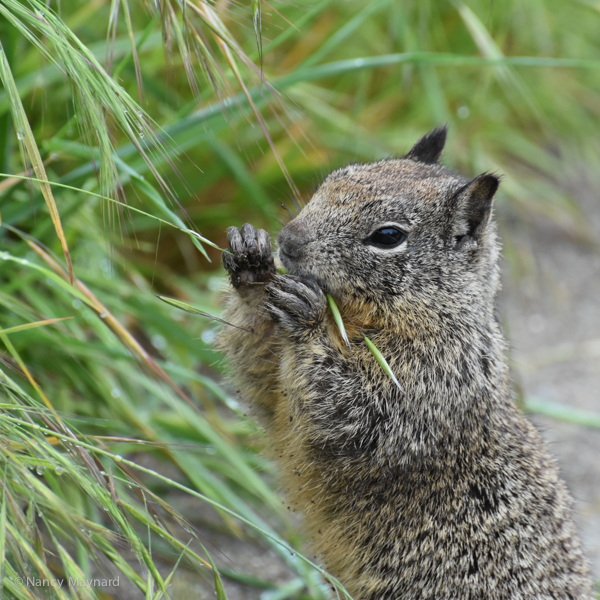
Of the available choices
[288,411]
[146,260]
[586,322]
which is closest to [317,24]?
[146,260]

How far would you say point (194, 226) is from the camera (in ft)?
5.13

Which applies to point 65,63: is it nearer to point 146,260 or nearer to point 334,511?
point 334,511

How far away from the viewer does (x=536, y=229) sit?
5527 millimetres

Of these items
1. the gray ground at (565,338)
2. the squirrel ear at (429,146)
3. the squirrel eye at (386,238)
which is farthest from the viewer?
the gray ground at (565,338)

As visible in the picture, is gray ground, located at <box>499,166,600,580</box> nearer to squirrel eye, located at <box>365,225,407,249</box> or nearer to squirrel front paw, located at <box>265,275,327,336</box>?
squirrel eye, located at <box>365,225,407,249</box>

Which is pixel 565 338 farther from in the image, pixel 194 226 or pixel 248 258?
pixel 194 226

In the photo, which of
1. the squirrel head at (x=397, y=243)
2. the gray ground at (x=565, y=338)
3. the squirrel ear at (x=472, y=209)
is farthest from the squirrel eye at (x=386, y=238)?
the gray ground at (x=565, y=338)

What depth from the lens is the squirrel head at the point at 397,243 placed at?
6.83 ft

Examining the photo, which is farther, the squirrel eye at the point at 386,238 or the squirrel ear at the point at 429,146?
the squirrel ear at the point at 429,146

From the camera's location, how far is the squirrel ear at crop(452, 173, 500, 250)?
2.12 metres

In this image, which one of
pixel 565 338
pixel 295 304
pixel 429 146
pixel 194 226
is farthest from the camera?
pixel 565 338

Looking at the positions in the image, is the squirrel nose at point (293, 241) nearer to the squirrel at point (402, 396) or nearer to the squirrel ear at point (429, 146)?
the squirrel at point (402, 396)

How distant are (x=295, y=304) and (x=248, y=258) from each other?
8.6 inches

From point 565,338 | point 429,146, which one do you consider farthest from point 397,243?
point 565,338
